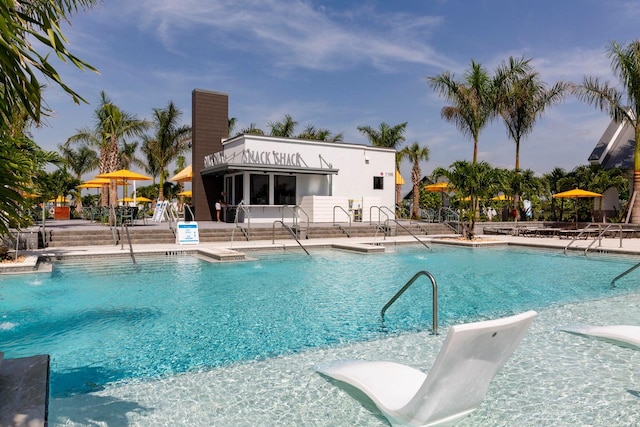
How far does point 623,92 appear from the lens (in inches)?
869

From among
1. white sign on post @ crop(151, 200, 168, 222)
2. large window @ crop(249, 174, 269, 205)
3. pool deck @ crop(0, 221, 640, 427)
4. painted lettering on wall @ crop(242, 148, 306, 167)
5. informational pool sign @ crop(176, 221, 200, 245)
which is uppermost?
painted lettering on wall @ crop(242, 148, 306, 167)

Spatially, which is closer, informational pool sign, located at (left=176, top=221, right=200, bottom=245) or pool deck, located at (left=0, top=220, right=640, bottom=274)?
pool deck, located at (left=0, top=220, right=640, bottom=274)

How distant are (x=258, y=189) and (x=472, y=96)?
12.9 m

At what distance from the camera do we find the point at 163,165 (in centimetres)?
3600

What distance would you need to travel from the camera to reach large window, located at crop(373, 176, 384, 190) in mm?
26953

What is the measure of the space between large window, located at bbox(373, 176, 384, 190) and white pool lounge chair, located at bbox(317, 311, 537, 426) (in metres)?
23.6

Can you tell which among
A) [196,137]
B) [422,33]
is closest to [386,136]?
[196,137]

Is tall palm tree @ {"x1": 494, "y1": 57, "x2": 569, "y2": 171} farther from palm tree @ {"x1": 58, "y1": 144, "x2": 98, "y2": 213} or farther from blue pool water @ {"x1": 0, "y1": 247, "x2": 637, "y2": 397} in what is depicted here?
palm tree @ {"x1": 58, "y1": 144, "x2": 98, "y2": 213}

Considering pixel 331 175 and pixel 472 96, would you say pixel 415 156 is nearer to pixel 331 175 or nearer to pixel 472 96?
pixel 472 96

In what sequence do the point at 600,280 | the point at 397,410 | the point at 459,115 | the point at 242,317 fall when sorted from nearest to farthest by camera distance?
1. the point at 397,410
2. the point at 242,317
3. the point at 600,280
4. the point at 459,115

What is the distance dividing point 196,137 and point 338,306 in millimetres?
20049

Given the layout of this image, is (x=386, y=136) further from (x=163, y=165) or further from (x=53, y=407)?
(x=53, y=407)

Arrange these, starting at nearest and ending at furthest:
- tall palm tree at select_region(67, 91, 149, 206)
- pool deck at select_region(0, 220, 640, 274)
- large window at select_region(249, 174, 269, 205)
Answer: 1. pool deck at select_region(0, 220, 640, 274)
2. large window at select_region(249, 174, 269, 205)
3. tall palm tree at select_region(67, 91, 149, 206)

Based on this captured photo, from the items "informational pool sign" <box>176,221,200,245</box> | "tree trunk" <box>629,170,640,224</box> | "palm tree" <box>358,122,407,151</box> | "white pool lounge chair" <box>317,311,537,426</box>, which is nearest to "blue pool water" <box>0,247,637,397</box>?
"white pool lounge chair" <box>317,311,537,426</box>
